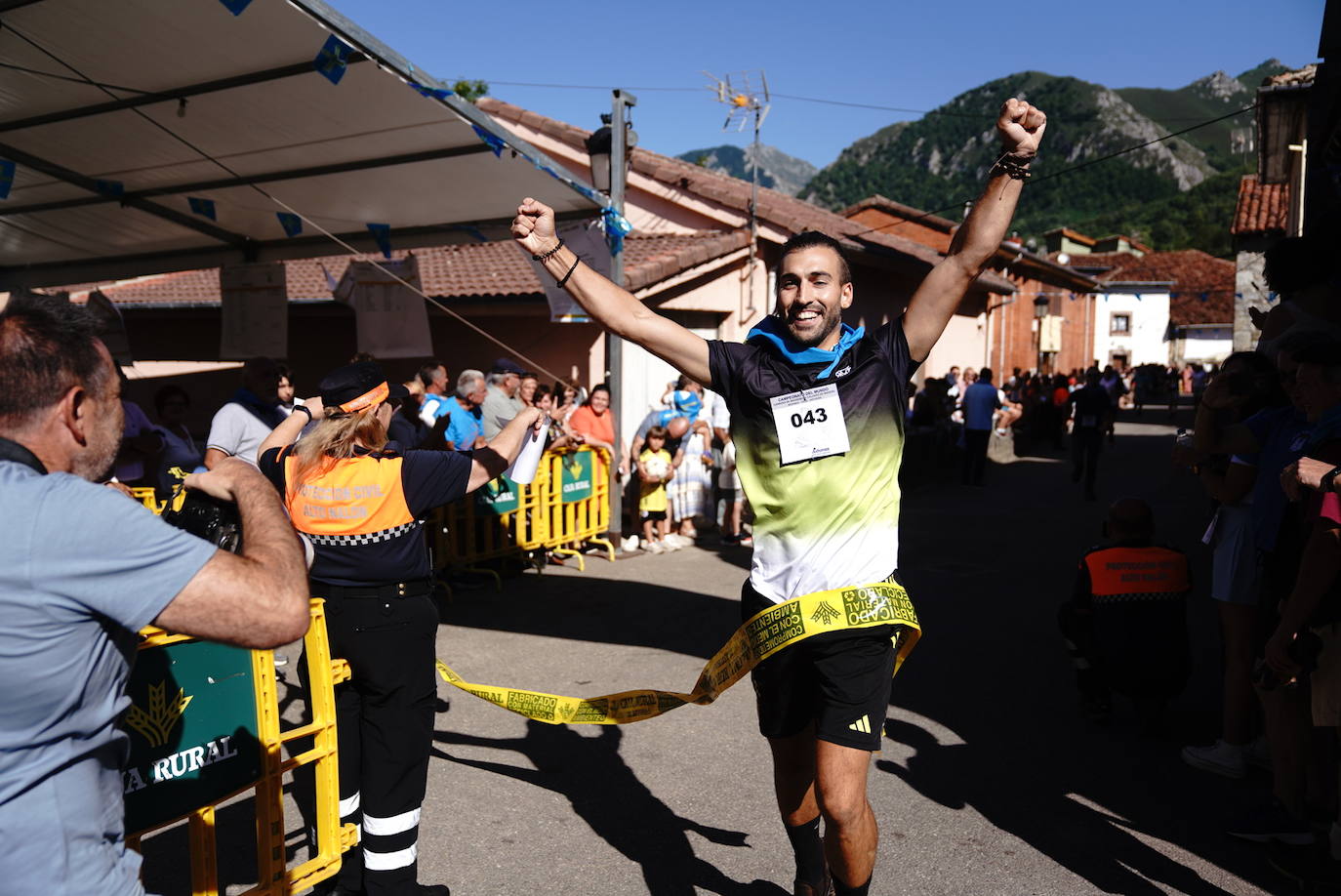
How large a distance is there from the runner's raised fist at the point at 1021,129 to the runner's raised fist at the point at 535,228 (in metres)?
1.34

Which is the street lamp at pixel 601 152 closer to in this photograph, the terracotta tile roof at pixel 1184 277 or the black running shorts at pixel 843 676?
the black running shorts at pixel 843 676

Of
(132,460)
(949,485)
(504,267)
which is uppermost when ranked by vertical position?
(504,267)

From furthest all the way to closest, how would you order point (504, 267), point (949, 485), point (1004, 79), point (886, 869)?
point (1004, 79) < point (949, 485) < point (504, 267) < point (886, 869)

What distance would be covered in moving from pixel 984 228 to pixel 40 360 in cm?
232

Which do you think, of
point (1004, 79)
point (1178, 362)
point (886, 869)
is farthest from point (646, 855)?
point (1004, 79)

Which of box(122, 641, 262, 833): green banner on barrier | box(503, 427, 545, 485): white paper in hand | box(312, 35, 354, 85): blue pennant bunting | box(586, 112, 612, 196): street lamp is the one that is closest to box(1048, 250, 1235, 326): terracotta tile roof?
box(586, 112, 612, 196): street lamp

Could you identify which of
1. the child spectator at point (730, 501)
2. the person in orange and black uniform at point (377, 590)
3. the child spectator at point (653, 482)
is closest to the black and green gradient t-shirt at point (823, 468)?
the person in orange and black uniform at point (377, 590)

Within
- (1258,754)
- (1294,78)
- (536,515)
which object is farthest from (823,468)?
(1294,78)

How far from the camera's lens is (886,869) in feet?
13.1

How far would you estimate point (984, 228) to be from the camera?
2848 mm

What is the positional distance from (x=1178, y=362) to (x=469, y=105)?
68666 mm

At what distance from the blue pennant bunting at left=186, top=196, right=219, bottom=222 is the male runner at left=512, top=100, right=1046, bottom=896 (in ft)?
24.2

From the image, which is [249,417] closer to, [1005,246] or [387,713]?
[387,713]

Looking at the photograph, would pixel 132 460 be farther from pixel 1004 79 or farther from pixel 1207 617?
pixel 1004 79
